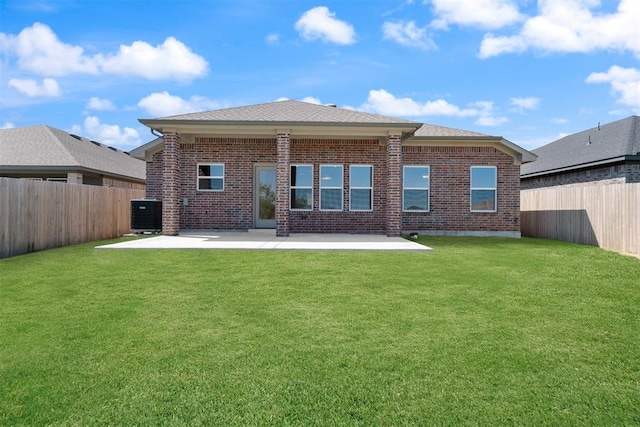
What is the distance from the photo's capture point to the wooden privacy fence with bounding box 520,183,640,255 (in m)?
11.0

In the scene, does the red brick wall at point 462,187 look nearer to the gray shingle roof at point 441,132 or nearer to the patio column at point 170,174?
the gray shingle roof at point 441,132

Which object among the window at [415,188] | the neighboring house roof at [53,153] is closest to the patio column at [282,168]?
the window at [415,188]

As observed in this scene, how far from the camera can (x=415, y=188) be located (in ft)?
A: 49.2

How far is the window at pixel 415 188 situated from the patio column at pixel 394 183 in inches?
81.6

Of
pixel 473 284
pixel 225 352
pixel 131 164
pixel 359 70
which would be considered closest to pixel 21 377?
pixel 225 352

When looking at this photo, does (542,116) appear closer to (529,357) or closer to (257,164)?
(257,164)

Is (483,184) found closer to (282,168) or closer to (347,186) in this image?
(347,186)

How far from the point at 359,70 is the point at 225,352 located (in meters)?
14.4

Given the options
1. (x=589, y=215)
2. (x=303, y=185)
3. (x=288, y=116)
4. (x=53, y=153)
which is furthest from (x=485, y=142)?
(x=53, y=153)

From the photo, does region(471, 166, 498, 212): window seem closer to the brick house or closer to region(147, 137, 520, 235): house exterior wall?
the brick house

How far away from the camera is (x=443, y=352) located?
3521 mm

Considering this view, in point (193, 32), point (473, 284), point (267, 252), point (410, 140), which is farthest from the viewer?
point (410, 140)

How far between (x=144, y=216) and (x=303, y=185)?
5.57m

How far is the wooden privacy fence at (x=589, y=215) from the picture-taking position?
11.0 metres
